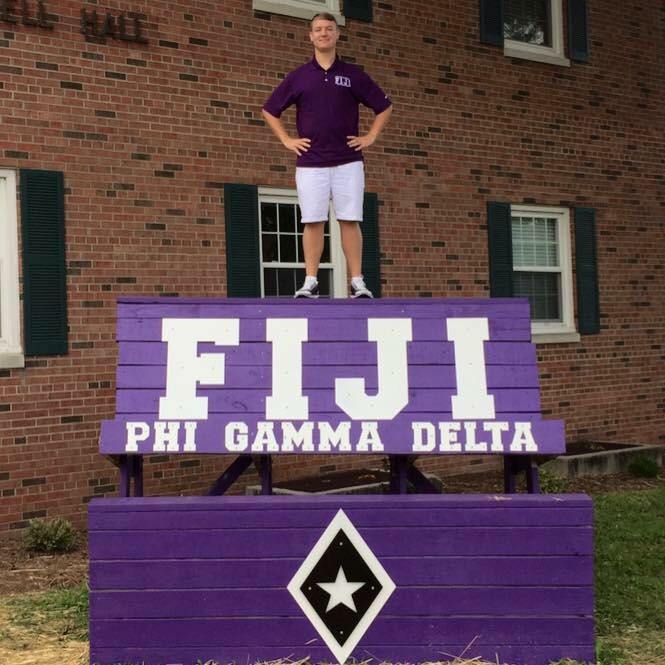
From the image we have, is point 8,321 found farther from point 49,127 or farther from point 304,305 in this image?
point 304,305

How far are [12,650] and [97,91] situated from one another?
5103 mm

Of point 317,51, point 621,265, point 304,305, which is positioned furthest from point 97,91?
point 621,265

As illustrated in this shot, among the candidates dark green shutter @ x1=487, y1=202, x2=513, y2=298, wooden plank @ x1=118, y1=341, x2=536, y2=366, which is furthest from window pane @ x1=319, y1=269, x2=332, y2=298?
wooden plank @ x1=118, y1=341, x2=536, y2=366

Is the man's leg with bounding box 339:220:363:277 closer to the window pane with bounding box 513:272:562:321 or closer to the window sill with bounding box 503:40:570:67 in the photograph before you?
the window pane with bounding box 513:272:562:321

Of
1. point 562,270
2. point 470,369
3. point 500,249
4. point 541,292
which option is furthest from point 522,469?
point 562,270

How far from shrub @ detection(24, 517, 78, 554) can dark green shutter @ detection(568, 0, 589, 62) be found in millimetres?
8243

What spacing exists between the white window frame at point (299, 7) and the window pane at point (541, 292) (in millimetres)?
3723

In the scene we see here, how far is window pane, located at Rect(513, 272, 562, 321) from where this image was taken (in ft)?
37.6

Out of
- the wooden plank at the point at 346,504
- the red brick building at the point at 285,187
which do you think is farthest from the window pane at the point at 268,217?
the wooden plank at the point at 346,504

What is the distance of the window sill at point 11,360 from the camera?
7779 millimetres

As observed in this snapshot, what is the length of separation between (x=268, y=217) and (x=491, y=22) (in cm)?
385

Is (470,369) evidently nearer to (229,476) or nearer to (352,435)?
(352,435)

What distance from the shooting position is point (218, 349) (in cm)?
478

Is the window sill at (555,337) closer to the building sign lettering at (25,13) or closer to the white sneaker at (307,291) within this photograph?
the white sneaker at (307,291)
